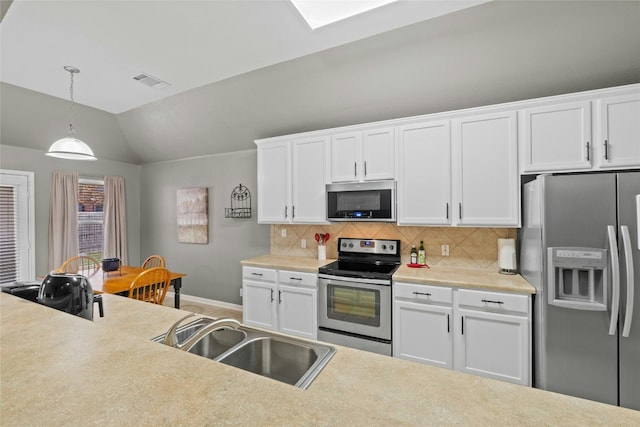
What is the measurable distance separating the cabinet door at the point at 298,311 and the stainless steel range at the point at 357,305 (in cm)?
7

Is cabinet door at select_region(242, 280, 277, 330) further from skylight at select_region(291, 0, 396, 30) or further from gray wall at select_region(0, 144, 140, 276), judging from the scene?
gray wall at select_region(0, 144, 140, 276)

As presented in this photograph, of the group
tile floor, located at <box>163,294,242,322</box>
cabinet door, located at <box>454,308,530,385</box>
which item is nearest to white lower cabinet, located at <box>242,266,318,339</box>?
tile floor, located at <box>163,294,242,322</box>

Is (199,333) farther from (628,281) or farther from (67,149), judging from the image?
(67,149)

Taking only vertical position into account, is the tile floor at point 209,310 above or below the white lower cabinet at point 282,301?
below

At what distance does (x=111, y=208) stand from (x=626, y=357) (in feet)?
20.9

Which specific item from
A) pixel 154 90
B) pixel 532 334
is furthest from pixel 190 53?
pixel 532 334

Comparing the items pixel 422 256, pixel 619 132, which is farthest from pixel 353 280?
pixel 619 132

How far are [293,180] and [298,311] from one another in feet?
4.79

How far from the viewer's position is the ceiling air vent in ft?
10.0

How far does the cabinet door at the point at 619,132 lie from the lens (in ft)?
6.73

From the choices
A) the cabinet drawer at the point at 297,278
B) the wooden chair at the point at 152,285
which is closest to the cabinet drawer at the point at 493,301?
the cabinet drawer at the point at 297,278

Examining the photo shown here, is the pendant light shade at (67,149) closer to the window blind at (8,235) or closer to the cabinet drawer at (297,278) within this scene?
the window blind at (8,235)

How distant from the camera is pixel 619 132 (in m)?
2.09

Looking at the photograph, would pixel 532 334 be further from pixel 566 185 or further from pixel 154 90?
pixel 154 90
